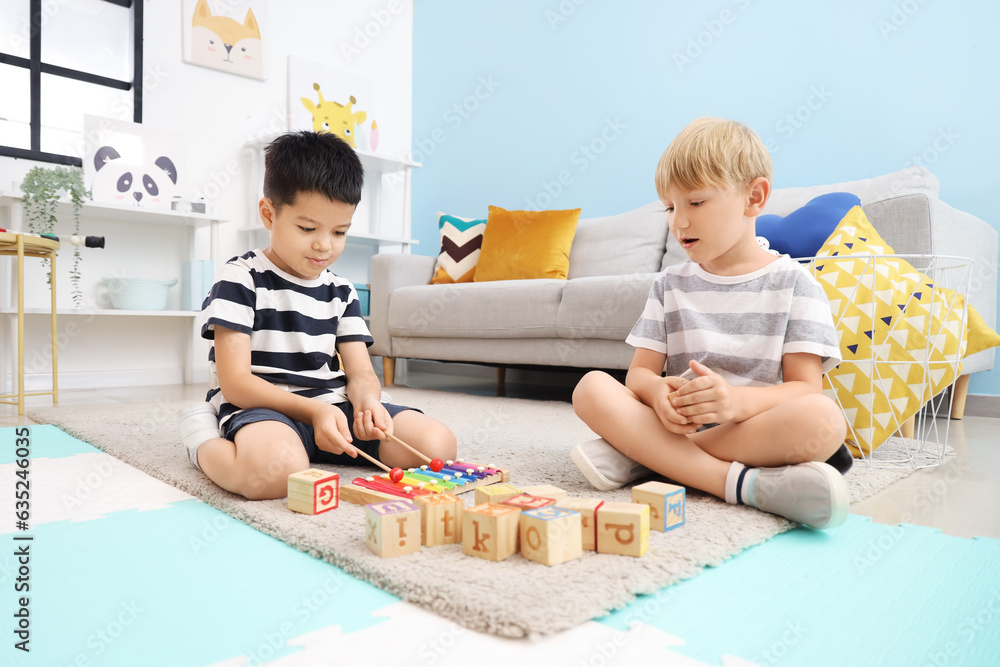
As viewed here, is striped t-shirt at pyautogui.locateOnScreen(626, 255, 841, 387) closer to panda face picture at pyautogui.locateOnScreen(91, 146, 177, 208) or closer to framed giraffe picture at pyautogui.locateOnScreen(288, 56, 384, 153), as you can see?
panda face picture at pyautogui.locateOnScreen(91, 146, 177, 208)

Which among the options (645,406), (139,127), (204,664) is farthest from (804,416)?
(139,127)

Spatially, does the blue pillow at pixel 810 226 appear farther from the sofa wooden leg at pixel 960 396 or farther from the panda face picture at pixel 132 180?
the panda face picture at pixel 132 180

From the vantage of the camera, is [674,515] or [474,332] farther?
[474,332]

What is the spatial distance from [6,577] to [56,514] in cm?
24

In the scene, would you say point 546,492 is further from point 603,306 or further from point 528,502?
point 603,306

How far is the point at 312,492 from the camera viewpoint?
0.85 m

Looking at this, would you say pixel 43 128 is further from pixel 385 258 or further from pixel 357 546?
pixel 357 546

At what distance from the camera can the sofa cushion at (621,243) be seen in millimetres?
2535

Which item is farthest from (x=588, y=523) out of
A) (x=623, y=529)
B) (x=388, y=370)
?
(x=388, y=370)

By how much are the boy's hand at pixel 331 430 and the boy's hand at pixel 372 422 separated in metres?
0.04

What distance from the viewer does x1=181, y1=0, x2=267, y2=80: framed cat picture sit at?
9.22 feet

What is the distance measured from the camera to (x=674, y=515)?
80 cm

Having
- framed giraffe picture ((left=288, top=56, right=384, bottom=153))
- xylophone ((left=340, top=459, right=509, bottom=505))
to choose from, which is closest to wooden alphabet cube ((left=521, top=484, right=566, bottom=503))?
xylophone ((left=340, top=459, right=509, bottom=505))

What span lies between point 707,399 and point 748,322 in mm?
182
